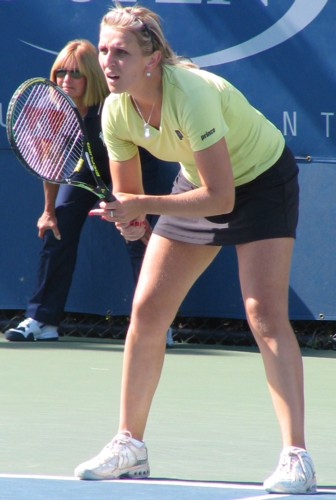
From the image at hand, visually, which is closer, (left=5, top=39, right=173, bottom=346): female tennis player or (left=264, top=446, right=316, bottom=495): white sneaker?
(left=264, top=446, right=316, bottom=495): white sneaker

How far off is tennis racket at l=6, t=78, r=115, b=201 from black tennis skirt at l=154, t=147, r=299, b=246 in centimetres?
38

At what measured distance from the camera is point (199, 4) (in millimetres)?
7391

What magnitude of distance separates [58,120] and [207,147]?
87 centimetres

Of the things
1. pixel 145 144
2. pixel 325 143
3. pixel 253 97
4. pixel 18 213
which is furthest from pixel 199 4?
pixel 145 144

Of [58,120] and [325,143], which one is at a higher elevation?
[325,143]

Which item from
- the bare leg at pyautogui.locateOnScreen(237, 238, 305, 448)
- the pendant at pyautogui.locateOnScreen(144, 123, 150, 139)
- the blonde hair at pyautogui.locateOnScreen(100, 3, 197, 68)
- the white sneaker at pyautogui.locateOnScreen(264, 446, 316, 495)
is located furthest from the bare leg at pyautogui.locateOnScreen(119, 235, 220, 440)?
the blonde hair at pyautogui.locateOnScreen(100, 3, 197, 68)

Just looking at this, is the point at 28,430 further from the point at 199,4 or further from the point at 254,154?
the point at 199,4

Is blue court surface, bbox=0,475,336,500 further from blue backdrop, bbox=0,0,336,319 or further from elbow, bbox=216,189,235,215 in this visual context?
blue backdrop, bbox=0,0,336,319

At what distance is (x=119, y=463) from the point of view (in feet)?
13.3

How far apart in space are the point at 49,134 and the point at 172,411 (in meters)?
1.48

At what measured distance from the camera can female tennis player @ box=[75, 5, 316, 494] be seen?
151 inches

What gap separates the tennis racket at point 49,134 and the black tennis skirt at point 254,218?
381 mm

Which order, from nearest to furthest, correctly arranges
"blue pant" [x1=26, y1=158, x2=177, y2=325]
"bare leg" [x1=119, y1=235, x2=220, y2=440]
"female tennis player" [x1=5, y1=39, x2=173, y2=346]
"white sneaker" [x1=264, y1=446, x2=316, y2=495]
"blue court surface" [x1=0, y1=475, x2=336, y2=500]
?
"blue court surface" [x1=0, y1=475, x2=336, y2=500] < "white sneaker" [x1=264, y1=446, x2=316, y2=495] < "bare leg" [x1=119, y1=235, x2=220, y2=440] < "female tennis player" [x1=5, y1=39, x2=173, y2=346] < "blue pant" [x1=26, y1=158, x2=177, y2=325]

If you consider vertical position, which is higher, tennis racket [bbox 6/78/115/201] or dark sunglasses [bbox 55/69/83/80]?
dark sunglasses [bbox 55/69/83/80]
